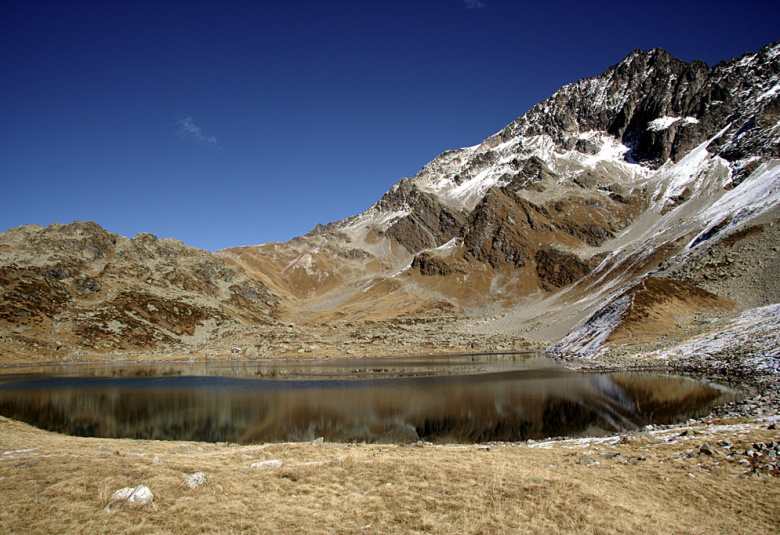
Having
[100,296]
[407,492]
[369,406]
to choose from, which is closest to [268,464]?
[407,492]

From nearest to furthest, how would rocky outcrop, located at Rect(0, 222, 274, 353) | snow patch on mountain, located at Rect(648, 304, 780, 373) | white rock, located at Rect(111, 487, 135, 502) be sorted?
white rock, located at Rect(111, 487, 135, 502) < snow patch on mountain, located at Rect(648, 304, 780, 373) < rocky outcrop, located at Rect(0, 222, 274, 353)

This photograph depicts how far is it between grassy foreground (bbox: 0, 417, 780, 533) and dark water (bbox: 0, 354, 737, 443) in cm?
1145

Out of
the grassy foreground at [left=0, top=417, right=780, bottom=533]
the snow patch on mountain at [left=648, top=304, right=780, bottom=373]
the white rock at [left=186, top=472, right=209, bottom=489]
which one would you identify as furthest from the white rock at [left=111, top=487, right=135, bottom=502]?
the snow patch on mountain at [left=648, top=304, right=780, bottom=373]

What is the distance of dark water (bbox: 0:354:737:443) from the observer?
3362 centimetres

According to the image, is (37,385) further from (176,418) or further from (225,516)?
→ (225,516)

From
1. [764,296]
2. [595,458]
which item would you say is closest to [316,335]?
[764,296]

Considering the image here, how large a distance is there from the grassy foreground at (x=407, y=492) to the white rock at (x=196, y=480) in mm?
266

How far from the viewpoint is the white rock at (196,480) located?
15334 mm

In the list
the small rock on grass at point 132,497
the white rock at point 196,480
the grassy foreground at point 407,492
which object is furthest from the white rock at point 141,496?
the white rock at point 196,480

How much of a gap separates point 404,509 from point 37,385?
238ft

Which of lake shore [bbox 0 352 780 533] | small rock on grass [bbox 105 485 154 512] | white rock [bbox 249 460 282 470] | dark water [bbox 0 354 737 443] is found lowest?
dark water [bbox 0 354 737 443]

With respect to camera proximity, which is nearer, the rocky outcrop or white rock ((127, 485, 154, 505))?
white rock ((127, 485, 154, 505))

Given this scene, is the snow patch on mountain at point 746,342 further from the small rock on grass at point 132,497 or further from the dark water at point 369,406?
the small rock on grass at point 132,497

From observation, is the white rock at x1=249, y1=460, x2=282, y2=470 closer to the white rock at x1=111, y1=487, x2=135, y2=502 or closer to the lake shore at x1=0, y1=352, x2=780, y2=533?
the lake shore at x1=0, y1=352, x2=780, y2=533
